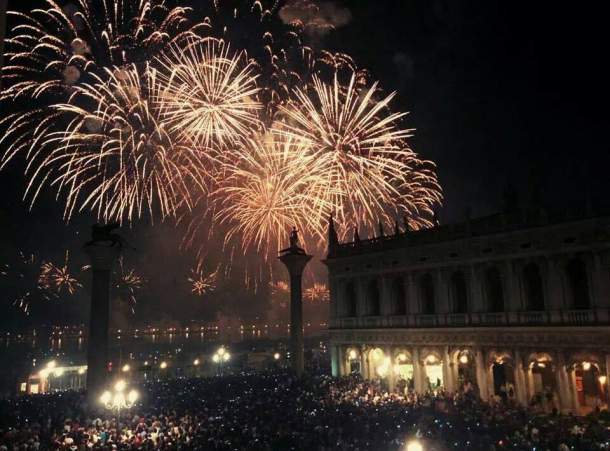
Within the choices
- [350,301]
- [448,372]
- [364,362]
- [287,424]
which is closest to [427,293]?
[448,372]

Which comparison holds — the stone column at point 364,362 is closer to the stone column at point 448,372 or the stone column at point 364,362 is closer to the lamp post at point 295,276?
the lamp post at point 295,276

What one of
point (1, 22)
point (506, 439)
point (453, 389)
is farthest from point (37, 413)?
point (1, 22)

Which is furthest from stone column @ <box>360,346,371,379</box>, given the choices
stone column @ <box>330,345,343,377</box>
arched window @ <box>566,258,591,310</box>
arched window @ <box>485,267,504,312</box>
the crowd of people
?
arched window @ <box>566,258,591,310</box>

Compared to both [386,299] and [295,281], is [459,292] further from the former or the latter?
[295,281]

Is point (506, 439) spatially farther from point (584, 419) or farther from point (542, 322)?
point (542, 322)

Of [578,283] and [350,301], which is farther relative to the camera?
[350,301]

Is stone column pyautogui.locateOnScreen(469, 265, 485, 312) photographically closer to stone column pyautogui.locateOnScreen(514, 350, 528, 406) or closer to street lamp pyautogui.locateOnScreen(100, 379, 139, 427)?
stone column pyautogui.locateOnScreen(514, 350, 528, 406)

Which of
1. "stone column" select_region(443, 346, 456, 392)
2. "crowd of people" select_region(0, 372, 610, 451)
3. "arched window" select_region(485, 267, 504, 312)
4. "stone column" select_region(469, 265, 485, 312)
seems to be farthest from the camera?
"stone column" select_region(443, 346, 456, 392)
